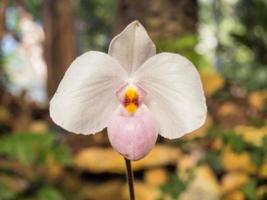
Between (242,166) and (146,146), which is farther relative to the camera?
(242,166)

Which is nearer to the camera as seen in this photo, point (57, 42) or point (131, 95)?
point (131, 95)

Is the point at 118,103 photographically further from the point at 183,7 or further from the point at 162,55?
the point at 183,7

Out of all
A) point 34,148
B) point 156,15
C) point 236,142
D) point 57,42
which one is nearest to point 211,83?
point 156,15

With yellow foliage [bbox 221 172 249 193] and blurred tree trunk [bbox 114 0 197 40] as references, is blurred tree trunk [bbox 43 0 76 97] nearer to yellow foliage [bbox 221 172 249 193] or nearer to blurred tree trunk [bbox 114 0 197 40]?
blurred tree trunk [bbox 114 0 197 40]

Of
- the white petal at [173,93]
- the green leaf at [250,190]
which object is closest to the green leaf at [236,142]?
the green leaf at [250,190]

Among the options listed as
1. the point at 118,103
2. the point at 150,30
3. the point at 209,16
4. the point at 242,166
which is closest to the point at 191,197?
the point at 242,166

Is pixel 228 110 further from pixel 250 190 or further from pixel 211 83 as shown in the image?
pixel 250 190

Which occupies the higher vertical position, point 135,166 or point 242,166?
point 135,166
